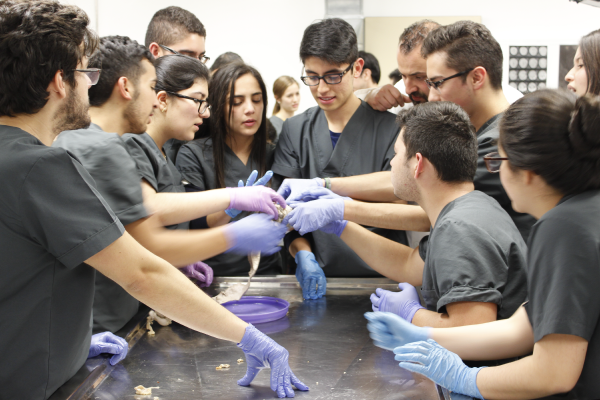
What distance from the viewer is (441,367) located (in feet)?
3.71

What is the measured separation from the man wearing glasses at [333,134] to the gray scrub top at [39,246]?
124 cm

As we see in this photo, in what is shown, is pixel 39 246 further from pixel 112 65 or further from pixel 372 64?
pixel 372 64

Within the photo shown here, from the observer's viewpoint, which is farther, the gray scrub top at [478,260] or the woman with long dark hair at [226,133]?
the woman with long dark hair at [226,133]

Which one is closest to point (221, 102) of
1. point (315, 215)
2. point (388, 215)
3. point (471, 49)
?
point (315, 215)

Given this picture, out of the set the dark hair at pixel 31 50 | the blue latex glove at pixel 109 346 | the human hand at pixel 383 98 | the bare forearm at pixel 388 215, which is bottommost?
the blue latex glove at pixel 109 346

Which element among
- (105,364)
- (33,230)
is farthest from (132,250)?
(105,364)

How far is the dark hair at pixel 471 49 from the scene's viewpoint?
1.93m

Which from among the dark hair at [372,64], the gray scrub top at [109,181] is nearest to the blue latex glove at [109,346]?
the gray scrub top at [109,181]

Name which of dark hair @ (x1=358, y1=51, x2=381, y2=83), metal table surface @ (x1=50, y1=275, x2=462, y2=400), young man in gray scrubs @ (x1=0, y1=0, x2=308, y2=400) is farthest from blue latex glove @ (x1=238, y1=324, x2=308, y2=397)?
dark hair @ (x1=358, y1=51, x2=381, y2=83)

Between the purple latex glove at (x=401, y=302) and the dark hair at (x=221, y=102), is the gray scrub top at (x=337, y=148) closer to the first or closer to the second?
the dark hair at (x=221, y=102)

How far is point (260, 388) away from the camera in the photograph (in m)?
1.21

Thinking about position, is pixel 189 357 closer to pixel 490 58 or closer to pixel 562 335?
pixel 562 335

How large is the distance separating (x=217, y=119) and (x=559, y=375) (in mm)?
1808

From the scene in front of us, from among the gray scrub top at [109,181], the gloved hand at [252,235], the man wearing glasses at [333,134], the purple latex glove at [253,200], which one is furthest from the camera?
the man wearing glasses at [333,134]
